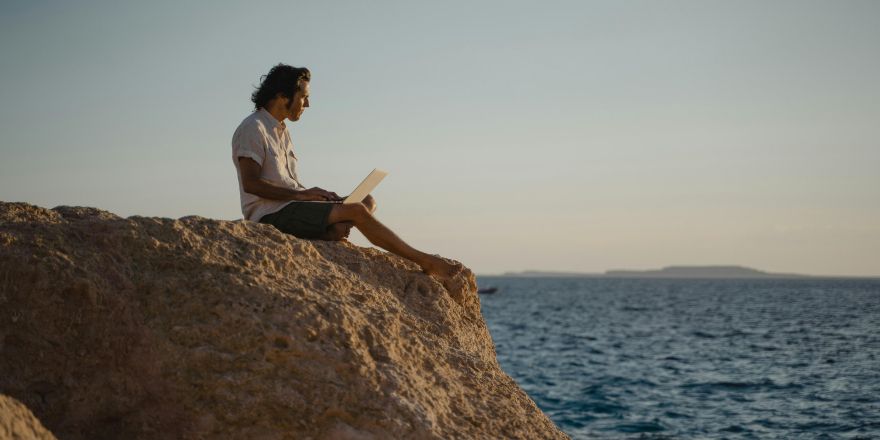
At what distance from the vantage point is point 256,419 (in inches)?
141

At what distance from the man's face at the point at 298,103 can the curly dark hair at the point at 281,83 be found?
0.10 feet

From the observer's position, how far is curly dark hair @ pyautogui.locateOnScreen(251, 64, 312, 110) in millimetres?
5473

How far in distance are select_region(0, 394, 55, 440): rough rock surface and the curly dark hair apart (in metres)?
2.95

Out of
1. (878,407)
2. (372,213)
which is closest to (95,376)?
(372,213)

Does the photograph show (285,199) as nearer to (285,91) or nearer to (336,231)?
(336,231)

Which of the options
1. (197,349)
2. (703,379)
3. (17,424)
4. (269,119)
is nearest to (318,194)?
(269,119)

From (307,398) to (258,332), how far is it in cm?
37

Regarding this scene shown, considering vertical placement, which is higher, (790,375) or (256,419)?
(256,419)

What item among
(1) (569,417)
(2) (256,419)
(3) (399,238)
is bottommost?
(1) (569,417)

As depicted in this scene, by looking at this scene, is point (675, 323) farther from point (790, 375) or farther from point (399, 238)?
point (399, 238)

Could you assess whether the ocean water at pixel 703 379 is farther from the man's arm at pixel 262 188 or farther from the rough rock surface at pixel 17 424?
the rough rock surface at pixel 17 424

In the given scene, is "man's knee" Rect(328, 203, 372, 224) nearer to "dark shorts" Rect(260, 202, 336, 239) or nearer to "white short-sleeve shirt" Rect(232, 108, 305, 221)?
"dark shorts" Rect(260, 202, 336, 239)

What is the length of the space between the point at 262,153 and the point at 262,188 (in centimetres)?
24

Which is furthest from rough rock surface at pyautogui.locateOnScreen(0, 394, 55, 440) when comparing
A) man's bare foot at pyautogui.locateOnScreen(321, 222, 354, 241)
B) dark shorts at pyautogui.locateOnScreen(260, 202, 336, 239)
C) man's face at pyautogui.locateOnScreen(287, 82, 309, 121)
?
man's face at pyautogui.locateOnScreen(287, 82, 309, 121)
